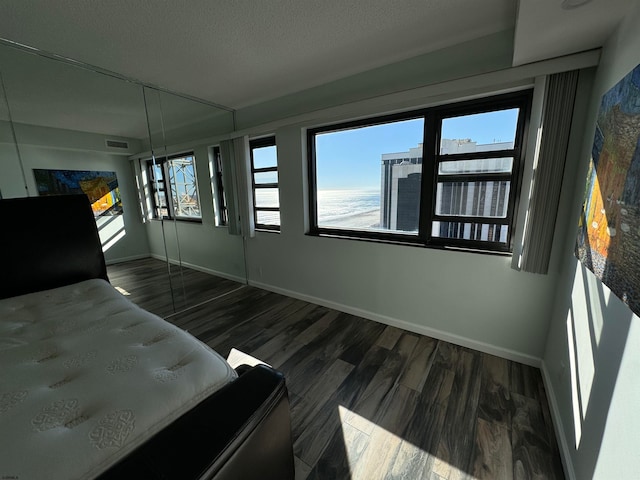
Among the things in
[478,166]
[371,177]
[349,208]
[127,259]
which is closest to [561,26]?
[478,166]

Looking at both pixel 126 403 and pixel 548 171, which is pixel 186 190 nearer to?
pixel 126 403

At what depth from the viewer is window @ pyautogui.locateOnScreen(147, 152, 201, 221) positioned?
9.37 feet

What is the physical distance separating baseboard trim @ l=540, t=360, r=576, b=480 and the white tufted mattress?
170 cm

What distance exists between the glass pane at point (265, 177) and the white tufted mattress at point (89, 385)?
2.34 meters

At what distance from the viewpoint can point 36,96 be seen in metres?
2.08

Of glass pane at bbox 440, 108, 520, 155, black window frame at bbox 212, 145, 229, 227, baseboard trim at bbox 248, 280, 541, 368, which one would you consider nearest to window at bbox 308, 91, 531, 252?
glass pane at bbox 440, 108, 520, 155

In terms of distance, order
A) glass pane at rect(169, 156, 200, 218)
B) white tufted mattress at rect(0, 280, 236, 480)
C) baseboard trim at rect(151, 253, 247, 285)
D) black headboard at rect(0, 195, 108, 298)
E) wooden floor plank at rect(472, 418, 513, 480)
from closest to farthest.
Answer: white tufted mattress at rect(0, 280, 236, 480)
wooden floor plank at rect(472, 418, 513, 480)
black headboard at rect(0, 195, 108, 298)
glass pane at rect(169, 156, 200, 218)
baseboard trim at rect(151, 253, 247, 285)


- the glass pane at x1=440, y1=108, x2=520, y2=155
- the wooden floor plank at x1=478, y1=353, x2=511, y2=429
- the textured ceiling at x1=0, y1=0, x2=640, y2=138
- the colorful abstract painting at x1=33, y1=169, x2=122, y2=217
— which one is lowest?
the wooden floor plank at x1=478, y1=353, x2=511, y2=429

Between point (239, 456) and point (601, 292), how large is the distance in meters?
1.63

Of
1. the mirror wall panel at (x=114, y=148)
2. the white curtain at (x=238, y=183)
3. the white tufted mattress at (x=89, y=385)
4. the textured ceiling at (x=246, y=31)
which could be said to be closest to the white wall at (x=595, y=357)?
the textured ceiling at (x=246, y=31)

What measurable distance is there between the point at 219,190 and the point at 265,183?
703 mm

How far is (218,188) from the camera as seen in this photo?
11.8ft

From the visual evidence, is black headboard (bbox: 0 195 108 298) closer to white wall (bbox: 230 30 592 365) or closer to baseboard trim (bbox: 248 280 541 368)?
white wall (bbox: 230 30 592 365)

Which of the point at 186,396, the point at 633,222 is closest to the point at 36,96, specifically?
the point at 186,396
